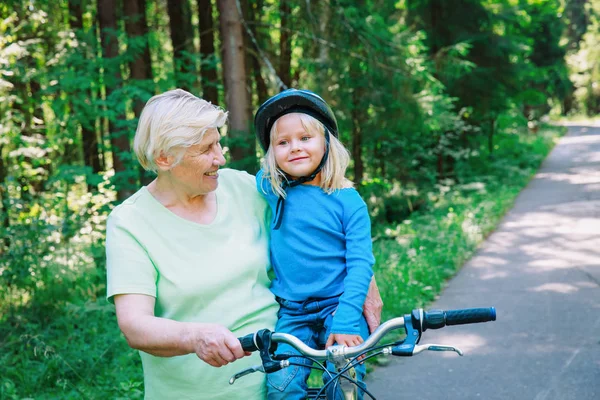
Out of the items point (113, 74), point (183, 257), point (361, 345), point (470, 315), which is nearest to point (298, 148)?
point (183, 257)

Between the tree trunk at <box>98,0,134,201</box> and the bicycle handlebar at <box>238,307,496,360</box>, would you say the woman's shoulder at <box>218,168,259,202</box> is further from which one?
the tree trunk at <box>98,0,134,201</box>

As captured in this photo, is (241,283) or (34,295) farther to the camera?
(34,295)

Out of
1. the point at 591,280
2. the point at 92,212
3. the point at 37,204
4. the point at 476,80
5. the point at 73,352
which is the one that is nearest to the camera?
the point at 73,352

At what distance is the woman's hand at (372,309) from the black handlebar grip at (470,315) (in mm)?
767

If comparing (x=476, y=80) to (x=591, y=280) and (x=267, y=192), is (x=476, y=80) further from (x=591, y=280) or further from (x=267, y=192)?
(x=267, y=192)

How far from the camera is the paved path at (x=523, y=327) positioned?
5.01 metres

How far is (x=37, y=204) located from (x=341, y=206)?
21.1ft

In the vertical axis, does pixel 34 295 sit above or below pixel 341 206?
below

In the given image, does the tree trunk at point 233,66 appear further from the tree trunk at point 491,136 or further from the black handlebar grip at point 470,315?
the tree trunk at point 491,136

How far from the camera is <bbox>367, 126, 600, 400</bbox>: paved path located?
501cm

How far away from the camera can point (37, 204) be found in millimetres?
8312

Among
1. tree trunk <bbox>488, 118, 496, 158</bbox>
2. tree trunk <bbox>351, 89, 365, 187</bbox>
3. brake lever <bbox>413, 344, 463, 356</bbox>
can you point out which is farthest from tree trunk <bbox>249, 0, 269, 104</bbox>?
brake lever <bbox>413, 344, 463, 356</bbox>

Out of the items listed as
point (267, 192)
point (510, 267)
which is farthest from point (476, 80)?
point (267, 192)

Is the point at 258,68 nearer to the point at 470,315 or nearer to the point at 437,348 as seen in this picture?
the point at 470,315
